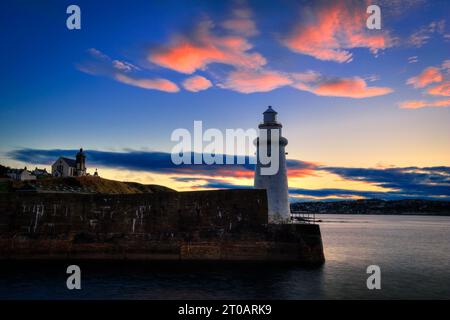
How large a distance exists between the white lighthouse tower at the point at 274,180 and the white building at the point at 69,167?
47205 millimetres

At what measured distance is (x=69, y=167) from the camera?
59.1 meters

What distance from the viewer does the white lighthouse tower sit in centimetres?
2078

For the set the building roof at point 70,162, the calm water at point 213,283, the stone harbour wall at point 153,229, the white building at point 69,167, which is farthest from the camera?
the building roof at point 70,162

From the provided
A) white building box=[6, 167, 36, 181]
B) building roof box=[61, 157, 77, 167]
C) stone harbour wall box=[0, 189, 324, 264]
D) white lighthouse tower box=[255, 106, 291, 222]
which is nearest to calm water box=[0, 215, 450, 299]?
stone harbour wall box=[0, 189, 324, 264]

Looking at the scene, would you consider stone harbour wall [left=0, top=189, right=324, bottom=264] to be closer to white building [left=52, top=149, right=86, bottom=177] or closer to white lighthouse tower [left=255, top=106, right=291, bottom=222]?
white lighthouse tower [left=255, top=106, right=291, bottom=222]

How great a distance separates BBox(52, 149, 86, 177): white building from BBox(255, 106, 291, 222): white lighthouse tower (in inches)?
1858

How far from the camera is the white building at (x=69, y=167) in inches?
2327

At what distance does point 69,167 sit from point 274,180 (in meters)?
48.5

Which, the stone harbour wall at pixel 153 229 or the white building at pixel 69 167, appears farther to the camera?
the white building at pixel 69 167

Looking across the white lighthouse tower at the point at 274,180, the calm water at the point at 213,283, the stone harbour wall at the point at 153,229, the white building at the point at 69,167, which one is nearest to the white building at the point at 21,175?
the white building at the point at 69,167

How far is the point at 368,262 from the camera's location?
71.0ft

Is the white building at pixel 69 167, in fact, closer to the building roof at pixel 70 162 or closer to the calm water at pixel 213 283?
the building roof at pixel 70 162
